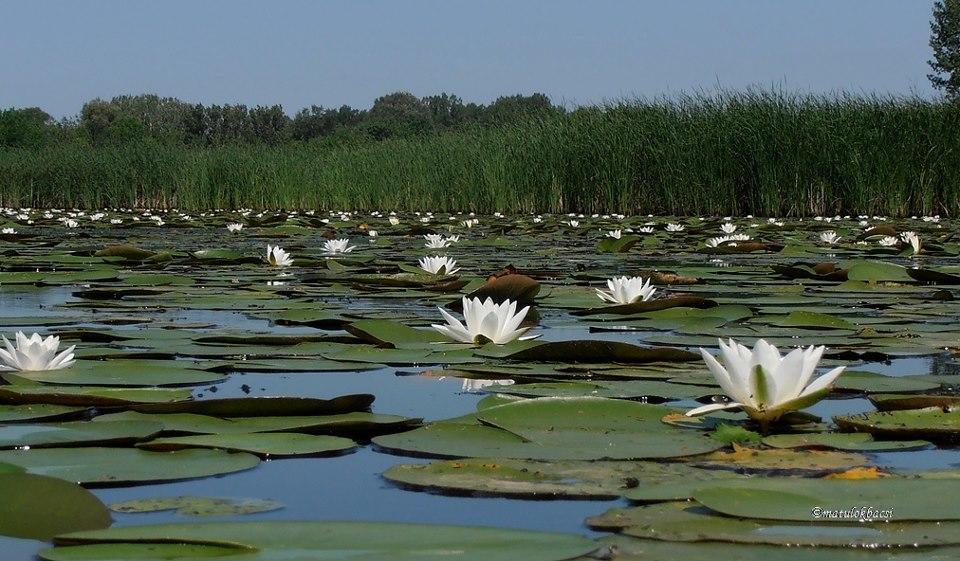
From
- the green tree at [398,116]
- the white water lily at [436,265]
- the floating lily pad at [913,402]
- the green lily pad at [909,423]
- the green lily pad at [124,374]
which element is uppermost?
the green tree at [398,116]

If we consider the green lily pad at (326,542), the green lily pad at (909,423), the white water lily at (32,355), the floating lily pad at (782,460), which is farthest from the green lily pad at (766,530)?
the white water lily at (32,355)

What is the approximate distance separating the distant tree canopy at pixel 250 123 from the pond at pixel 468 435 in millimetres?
35307

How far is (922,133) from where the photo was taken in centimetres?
1164

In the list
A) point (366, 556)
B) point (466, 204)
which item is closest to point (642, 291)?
point (366, 556)

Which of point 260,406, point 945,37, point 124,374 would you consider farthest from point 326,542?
point 945,37

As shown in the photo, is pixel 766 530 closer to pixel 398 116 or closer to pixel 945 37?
pixel 945 37

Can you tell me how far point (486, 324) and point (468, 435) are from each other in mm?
982

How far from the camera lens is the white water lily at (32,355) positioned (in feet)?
7.12

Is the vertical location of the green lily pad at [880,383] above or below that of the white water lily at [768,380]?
below

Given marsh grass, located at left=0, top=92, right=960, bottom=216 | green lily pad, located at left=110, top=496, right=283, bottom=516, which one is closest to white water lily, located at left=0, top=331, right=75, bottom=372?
green lily pad, located at left=110, top=496, right=283, bottom=516

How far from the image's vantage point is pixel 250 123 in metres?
60.0

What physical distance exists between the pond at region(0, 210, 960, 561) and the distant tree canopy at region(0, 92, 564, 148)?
35307 millimetres

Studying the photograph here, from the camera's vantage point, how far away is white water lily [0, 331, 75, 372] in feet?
7.12

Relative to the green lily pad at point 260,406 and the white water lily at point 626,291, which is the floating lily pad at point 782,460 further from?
the white water lily at point 626,291
